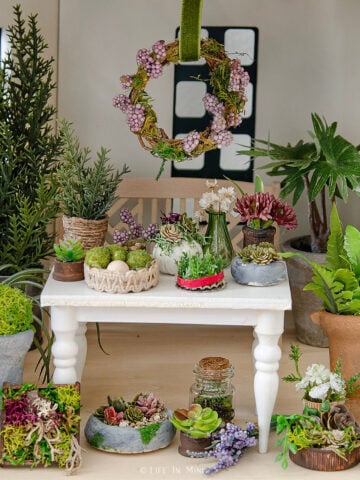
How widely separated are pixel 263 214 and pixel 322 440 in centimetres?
81

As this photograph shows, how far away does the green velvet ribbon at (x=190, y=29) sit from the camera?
373cm

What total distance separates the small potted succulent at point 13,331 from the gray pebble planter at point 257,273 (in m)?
0.74

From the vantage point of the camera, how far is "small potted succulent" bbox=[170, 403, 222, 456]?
138 inches

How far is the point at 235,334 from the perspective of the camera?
4992mm

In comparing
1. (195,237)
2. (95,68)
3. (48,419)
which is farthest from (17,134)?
(48,419)

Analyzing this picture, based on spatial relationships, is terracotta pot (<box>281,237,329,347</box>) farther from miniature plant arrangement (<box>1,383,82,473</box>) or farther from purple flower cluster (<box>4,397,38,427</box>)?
purple flower cluster (<box>4,397,38,427</box>)

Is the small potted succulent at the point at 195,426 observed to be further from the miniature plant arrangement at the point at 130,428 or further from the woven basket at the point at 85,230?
the woven basket at the point at 85,230

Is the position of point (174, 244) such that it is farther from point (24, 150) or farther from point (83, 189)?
point (24, 150)

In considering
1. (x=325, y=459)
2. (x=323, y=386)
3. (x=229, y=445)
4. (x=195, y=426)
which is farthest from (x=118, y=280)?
(x=325, y=459)

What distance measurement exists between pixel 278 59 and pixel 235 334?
4.40 feet

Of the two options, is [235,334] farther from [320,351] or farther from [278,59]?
[278,59]

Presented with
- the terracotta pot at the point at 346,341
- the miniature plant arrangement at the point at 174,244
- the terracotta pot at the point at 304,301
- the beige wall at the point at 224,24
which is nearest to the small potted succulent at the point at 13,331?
the miniature plant arrangement at the point at 174,244

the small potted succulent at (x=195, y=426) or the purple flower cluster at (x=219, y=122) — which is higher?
the purple flower cluster at (x=219, y=122)

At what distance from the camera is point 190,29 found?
376 centimetres
